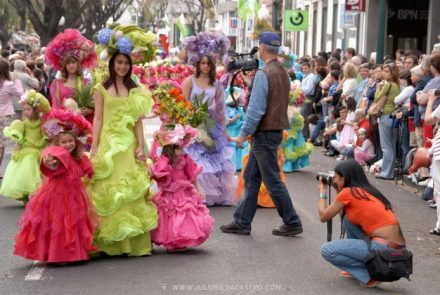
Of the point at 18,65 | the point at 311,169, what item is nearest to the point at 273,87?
the point at 311,169

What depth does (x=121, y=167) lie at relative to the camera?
351 inches

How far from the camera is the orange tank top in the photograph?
25.9ft

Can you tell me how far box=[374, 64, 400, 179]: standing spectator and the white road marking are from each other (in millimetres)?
8421

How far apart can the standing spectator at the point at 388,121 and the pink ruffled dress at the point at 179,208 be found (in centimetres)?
725

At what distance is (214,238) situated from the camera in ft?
32.6

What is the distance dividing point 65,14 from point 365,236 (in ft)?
123

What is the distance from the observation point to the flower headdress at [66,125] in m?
8.54

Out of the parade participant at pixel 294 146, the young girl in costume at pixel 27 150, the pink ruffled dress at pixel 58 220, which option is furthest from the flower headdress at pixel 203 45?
the pink ruffled dress at pixel 58 220

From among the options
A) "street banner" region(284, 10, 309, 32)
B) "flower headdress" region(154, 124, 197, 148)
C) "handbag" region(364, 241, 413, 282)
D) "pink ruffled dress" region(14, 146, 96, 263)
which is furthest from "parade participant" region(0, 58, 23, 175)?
"street banner" region(284, 10, 309, 32)

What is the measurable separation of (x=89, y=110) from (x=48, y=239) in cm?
300

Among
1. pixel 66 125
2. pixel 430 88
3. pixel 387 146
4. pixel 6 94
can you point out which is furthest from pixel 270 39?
pixel 6 94

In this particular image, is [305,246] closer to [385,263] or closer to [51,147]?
[385,263]

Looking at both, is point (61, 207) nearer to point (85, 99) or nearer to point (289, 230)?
point (289, 230)

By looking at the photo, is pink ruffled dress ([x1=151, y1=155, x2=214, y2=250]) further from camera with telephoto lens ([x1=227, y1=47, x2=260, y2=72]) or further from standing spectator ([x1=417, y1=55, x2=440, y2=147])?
standing spectator ([x1=417, y1=55, x2=440, y2=147])
